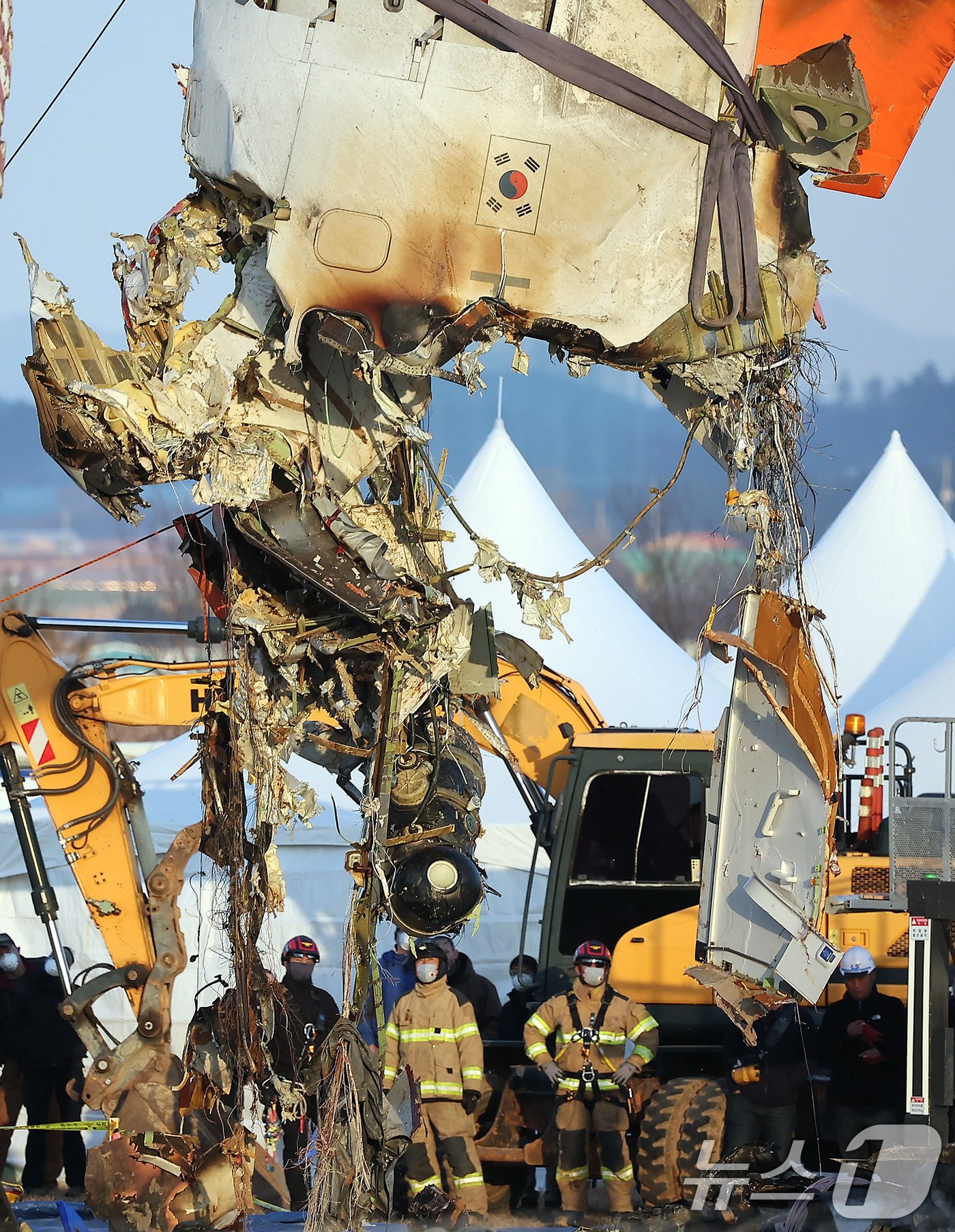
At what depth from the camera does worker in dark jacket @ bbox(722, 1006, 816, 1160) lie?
10.1m

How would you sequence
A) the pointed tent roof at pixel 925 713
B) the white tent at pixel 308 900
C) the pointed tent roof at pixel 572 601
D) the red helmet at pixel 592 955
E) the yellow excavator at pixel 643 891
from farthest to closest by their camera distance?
the pointed tent roof at pixel 572 601 → the pointed tent roof at pixel 925 713 → the white tent at pixel 308 900 → the yellow excavator at pixel 643 891 → the red helmet at pixel 592 955

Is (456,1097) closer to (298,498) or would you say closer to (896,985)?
(896,985)

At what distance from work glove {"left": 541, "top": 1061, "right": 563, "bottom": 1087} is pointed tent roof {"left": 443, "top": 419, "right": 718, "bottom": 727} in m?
5.67

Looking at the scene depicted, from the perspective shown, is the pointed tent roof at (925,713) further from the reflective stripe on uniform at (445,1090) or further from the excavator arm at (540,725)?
the reflective stripe on uniform at (445,1090)

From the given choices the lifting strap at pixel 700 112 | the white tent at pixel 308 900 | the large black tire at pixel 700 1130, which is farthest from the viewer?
the white tent at pixel 308 900

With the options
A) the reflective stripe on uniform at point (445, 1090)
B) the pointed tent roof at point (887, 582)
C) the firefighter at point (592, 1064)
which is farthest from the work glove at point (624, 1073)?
the pointed tent roof at point (887, 582)

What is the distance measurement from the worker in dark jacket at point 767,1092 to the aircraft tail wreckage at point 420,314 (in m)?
2.99

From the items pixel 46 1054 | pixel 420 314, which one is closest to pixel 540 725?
pixel 46 1054

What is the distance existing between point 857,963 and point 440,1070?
263 centimetres

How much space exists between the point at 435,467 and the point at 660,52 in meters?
2.36

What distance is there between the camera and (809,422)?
7258mm

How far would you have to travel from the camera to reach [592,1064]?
34.1 ft

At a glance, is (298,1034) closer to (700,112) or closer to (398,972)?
(398,972)

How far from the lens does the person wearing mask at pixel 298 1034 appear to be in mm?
7602
